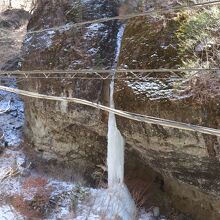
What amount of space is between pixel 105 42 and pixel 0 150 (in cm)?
534

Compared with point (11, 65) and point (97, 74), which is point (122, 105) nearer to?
point (97, 74)

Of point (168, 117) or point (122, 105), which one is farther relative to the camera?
point (122, 105)

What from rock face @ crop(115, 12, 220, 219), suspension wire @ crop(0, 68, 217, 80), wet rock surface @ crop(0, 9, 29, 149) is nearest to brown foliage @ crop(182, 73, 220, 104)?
rock face @ crop(115, 12, 220, 219)

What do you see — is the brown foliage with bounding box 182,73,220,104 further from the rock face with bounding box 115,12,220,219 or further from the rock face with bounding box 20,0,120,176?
the rock face with bounding box 20,0,120,176

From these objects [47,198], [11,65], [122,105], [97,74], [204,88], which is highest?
[11,65]

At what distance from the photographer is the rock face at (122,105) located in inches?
313

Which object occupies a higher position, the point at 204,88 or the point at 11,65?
the point at 11,65

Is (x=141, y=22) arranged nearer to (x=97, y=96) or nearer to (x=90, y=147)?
(x=97, y=96)

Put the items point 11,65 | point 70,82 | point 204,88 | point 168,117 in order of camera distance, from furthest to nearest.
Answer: point 11,65
point 70,82
point 168,117
point 204,88

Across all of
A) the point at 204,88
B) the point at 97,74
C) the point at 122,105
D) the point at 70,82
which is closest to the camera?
the point at 204,88

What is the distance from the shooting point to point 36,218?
416 inches

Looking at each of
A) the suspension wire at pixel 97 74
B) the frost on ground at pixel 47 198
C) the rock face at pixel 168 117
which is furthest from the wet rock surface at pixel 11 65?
the rock face at pixel 168 117

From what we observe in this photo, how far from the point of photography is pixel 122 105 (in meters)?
8.59

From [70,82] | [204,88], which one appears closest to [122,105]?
[204,88]
